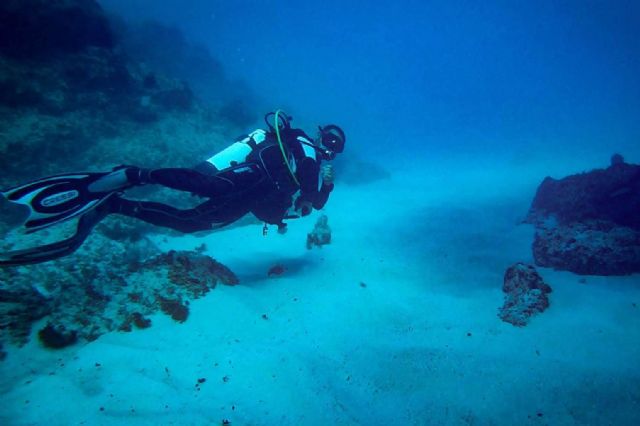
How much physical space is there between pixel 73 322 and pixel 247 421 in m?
2.44

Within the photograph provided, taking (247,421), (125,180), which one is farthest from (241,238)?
(247,421)

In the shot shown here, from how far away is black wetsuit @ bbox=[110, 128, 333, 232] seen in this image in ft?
16.7

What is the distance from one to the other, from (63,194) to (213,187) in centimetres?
182

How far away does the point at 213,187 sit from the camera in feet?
16.4

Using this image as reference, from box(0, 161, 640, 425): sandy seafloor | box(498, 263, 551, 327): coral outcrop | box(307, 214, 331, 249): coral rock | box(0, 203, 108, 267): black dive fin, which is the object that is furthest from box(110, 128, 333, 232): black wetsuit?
box(498, 263, 551, 327): coral outcrop

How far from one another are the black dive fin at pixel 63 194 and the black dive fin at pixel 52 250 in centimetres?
24

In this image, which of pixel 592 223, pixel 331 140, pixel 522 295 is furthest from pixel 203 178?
pixel 592 223

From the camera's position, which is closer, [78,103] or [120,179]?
[120,179]

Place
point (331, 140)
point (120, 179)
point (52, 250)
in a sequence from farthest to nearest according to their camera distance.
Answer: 1. point (331, 140)
2. point (120, 179)
3. point (52, 250)

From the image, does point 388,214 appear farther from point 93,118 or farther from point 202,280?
point 93,118

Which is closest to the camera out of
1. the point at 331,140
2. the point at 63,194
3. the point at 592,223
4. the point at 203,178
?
the point at 63,194

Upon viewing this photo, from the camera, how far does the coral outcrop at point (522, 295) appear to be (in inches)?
181

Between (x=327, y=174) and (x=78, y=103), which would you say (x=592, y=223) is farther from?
(x=78, y=103)

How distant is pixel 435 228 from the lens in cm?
951
